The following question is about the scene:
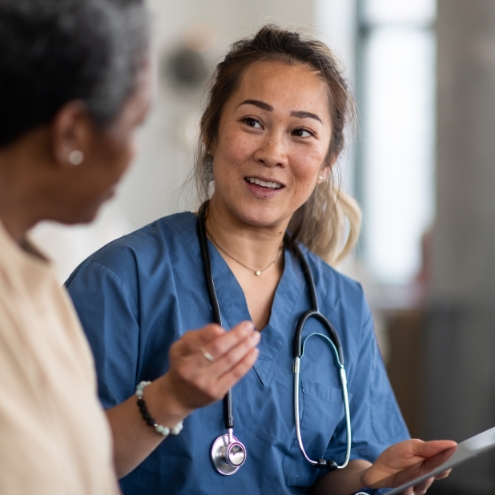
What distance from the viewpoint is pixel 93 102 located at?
0.75 m

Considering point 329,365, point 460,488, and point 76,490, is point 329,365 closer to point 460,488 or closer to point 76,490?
point 76,490

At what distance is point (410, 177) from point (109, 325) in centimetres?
396

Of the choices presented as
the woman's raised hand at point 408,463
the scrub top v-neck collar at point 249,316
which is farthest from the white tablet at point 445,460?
the scrub top v-neck collar at point 249,316

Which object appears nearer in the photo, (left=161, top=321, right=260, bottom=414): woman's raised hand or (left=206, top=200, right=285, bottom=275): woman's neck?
(left=161, top=321, right=260, bottom=414): woman's raised hand

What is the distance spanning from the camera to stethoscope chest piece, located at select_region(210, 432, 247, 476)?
1.26 m

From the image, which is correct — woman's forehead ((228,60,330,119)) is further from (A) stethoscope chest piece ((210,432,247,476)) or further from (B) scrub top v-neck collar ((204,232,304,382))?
(A) stethoscope chest piece ((210,432,247,476))

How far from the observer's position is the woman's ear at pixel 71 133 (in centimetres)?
74

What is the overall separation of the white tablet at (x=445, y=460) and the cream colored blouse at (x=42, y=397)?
1.57 feet

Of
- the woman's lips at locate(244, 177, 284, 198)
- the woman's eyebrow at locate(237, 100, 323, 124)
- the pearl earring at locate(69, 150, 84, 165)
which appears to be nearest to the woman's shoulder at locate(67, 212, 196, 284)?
the woman's lips at locate(244, 177, 284, 198)

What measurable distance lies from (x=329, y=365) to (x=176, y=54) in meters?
3.38

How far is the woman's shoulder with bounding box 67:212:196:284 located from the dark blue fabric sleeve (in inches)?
0.8

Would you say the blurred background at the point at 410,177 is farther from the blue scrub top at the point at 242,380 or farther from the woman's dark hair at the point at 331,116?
the blue scrub top at the point at 242,380

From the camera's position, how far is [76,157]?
2.54 feet

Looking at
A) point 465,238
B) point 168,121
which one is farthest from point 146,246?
point 168,121
